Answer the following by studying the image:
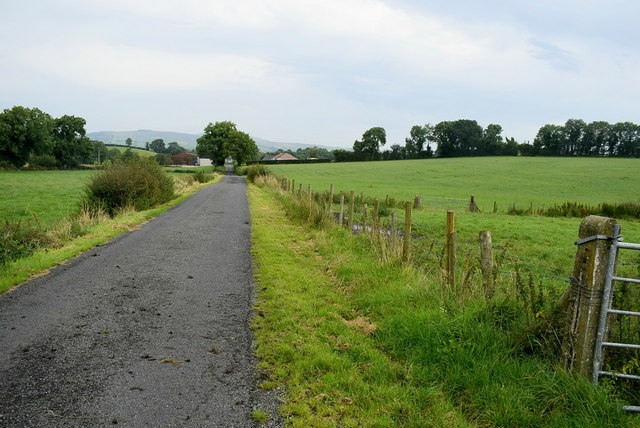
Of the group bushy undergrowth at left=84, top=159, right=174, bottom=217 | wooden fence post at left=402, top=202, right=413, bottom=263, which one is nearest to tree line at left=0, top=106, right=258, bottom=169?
bushy undergrowth at left=84, top=159, right=174, bottom=217

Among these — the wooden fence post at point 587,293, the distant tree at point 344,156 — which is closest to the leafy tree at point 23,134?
the distant tree at point 344,156

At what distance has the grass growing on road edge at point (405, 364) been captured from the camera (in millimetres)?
3680

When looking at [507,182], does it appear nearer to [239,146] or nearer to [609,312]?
[609,312]

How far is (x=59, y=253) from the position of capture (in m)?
10.0

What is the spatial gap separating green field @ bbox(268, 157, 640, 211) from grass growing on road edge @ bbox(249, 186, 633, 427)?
1108 inches

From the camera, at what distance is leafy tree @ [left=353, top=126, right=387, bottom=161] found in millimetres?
122125

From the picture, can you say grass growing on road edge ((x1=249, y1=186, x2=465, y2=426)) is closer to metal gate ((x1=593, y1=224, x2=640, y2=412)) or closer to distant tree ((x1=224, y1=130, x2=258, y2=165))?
metal gate ((x1=593, y1=224, x2=640, y2=412))

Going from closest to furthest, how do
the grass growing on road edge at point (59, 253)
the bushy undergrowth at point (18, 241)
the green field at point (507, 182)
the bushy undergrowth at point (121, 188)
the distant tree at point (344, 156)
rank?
the grass growing on road edge at point (59, 253) < the bushy undergrowth at point (18, 241) < the bushy undergrowth at point (121, 188) < the green field at point (507, 182) < the distant tree at point (344, 156)

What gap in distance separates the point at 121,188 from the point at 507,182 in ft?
165

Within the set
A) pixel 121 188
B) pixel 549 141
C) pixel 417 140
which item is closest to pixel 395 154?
pixel 417 140

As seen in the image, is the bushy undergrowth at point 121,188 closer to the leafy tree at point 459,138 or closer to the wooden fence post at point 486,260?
the wooden fence post at point 486,260

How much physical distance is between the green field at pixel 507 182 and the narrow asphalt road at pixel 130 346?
2875cm

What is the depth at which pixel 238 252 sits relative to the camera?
11031mm

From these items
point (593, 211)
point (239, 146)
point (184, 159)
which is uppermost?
point (239, 146)
